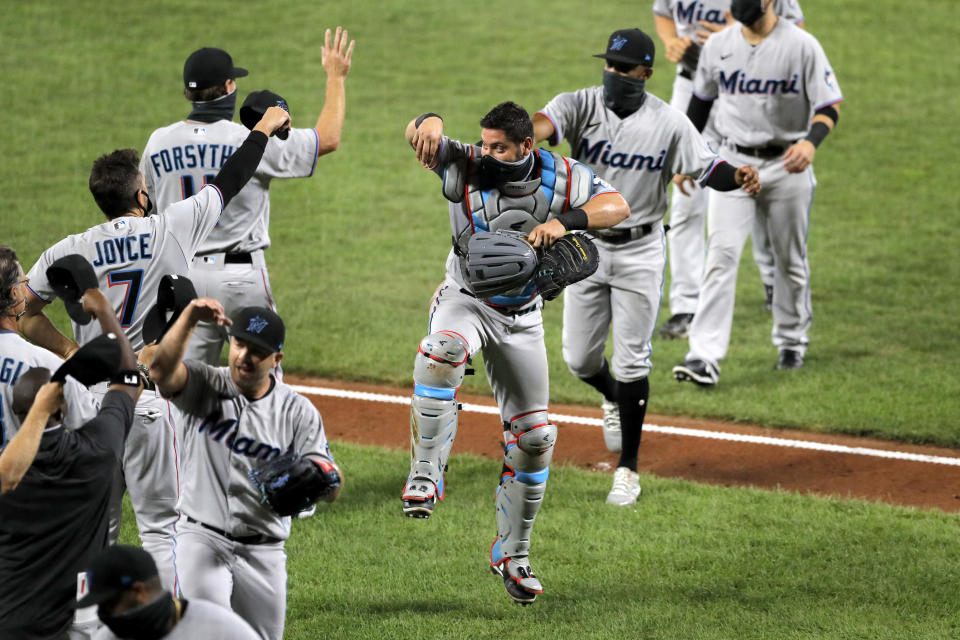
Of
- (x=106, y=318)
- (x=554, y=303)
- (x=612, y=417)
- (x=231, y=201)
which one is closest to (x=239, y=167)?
(x=231, y=201)

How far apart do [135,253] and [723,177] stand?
366cm

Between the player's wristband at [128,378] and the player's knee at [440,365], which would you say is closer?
the player's wristband at [128,378]

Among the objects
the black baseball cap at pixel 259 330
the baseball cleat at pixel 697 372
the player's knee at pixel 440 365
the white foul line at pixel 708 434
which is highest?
the black baseball cap at pixel 259 330

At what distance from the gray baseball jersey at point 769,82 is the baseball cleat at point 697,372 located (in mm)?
1730

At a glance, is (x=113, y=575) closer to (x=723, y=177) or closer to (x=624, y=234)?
(x=624, y=234)

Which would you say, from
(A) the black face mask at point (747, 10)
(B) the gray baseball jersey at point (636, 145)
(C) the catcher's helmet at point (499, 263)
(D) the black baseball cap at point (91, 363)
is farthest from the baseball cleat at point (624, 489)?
(D) the black baseball cap at point (91, 363)

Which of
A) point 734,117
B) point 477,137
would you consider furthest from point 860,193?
point 734,117

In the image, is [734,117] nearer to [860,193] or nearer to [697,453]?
[697,453]

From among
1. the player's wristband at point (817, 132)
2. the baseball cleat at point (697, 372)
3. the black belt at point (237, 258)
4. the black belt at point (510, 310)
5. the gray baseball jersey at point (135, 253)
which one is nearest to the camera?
the gray baseball jersey at point (135, 253)

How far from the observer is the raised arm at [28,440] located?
4.36 metres

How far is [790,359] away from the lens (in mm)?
10453

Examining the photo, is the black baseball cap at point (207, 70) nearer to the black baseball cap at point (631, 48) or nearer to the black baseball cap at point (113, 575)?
the black baseball cap at point (631, 48)

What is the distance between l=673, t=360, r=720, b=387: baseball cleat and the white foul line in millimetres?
601

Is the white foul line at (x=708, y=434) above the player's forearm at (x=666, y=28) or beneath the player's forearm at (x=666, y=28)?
beneath
